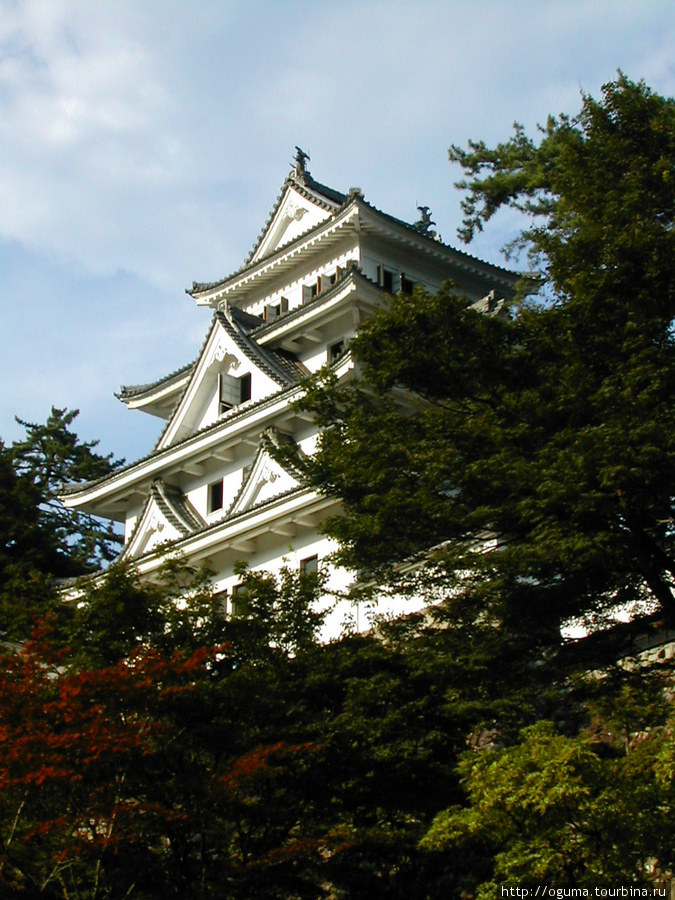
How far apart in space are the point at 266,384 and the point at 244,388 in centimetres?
140

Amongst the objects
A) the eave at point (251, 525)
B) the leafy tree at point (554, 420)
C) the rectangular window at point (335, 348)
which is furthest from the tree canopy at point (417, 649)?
the rectangular window at point (335, 348)

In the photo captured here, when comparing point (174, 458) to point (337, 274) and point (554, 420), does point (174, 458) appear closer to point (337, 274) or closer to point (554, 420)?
point (337, 274)

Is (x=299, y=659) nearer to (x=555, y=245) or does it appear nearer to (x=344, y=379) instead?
(x=555, y=245)

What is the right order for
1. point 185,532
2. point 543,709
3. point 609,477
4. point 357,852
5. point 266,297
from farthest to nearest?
point 266,297
point 185,532
point 543,709
point 357,852
point 609,477

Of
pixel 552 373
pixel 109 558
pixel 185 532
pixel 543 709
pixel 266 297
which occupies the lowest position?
pixel 543 709

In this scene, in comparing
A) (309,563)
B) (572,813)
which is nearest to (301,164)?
(309,563)

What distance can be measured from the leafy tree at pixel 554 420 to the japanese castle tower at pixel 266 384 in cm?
814

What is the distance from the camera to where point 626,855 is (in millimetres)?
10016

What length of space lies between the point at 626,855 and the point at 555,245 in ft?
25.3

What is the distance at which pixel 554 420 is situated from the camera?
1350 centimetres

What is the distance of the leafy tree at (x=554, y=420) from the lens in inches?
488

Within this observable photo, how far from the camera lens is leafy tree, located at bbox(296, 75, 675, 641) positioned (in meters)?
12.4

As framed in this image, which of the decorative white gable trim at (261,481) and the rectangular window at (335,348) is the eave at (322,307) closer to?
the rectangular window at (335,348)

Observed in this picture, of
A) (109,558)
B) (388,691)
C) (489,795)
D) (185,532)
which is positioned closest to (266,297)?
(185,532)
